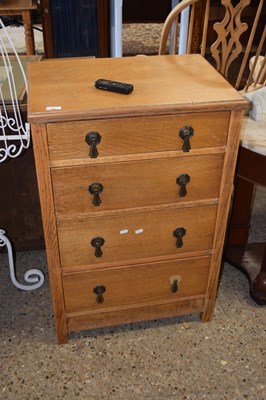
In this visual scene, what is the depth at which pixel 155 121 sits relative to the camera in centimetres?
153

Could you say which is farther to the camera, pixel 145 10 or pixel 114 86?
pixel 145 10

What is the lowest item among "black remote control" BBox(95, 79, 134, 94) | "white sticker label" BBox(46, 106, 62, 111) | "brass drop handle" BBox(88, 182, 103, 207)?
"brass drop handle" BBox(88, 182, 103, 207)

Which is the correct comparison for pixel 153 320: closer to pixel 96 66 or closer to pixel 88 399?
pixel 88 399

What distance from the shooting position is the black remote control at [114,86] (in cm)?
156

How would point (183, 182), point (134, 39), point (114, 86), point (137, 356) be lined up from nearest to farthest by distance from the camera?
point (114, 86)
point (183, 182)
point (137, 356)
point (134, 39)

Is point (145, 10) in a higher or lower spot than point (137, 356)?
higher

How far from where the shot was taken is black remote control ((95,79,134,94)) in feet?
5.11

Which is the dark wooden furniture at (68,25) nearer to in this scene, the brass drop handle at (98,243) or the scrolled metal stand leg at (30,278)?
the scrolled metal stand leg at (30,278)

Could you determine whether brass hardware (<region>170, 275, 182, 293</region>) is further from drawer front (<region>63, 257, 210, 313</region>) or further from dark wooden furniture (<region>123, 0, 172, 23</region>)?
dark wooden furniture (<region>123, 0, 172, 23</region>)

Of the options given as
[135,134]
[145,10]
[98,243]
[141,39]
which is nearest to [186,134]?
[135,134]

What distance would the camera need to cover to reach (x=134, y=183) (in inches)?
65.2

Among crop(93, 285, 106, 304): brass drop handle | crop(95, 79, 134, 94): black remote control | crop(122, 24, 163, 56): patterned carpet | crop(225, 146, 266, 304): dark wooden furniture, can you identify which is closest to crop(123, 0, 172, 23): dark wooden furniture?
crop(122, 24, 163, 56): patterned carpet

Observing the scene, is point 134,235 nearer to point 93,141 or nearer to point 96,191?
point 96,191

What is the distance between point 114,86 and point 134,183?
0.33 m
